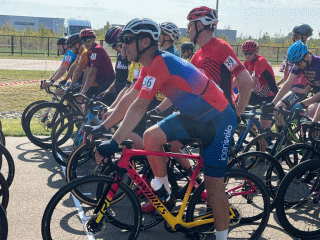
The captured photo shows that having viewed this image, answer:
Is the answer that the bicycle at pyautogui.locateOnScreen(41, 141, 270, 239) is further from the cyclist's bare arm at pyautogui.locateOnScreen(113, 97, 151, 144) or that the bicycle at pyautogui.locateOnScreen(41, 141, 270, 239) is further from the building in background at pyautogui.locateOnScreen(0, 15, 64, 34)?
the building in background at pyautogui.locateOnScreen(0, 15, 64, 34)

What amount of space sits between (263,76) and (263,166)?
118 inches

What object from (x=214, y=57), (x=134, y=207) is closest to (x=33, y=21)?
(x=214, y=57)

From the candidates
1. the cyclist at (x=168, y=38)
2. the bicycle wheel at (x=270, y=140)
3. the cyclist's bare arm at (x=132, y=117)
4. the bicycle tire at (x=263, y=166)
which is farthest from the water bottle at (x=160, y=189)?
the cyclist at (x=168, y=38)

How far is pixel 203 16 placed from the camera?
474 centimetres

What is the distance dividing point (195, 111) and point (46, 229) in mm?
1612

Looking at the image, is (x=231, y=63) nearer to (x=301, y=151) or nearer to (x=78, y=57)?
(x=301, y=151)

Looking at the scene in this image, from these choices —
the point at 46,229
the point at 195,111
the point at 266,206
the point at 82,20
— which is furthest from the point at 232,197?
the point at 82,20

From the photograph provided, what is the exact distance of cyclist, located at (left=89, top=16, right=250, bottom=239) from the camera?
319 centimetres

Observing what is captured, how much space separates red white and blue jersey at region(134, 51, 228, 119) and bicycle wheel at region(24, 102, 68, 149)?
421 centimetres

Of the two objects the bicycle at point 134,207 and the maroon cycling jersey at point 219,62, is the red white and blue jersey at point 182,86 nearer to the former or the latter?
the bicycle at point 134,207

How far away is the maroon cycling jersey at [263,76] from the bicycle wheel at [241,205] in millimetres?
3534

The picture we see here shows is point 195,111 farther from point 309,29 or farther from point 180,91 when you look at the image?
point 309,29

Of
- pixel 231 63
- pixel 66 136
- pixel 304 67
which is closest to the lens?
pixel 231 63

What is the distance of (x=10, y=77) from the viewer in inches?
765
